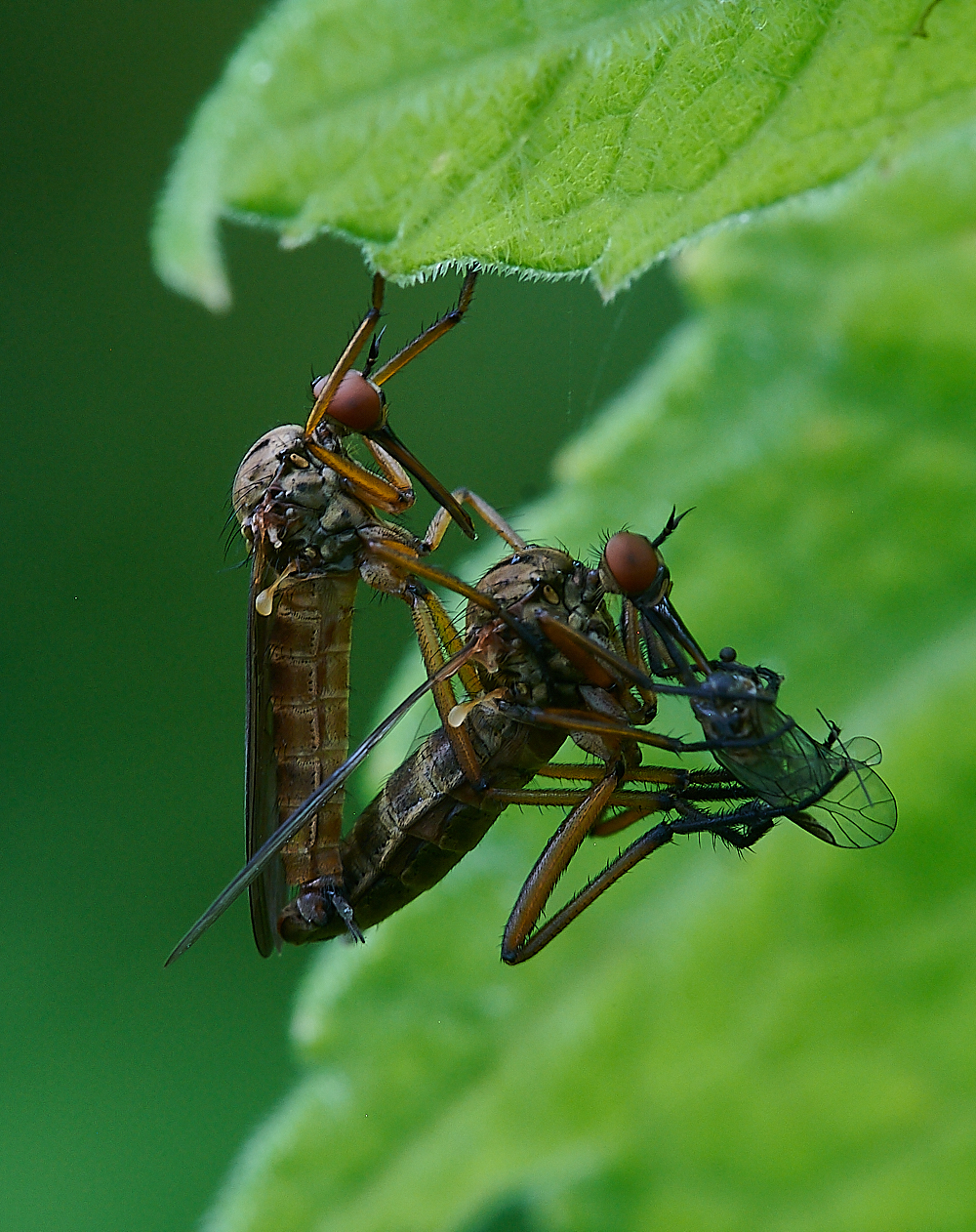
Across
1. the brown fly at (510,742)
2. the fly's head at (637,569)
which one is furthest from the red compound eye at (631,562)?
the brown fly at (510,742)

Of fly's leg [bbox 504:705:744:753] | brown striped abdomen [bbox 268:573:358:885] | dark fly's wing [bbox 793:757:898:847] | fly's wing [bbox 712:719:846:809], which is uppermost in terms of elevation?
brown striped abdomen [bbox 268:573:358:885]

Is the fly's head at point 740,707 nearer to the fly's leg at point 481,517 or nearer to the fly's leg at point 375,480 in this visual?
the fly's leg at point 481,517

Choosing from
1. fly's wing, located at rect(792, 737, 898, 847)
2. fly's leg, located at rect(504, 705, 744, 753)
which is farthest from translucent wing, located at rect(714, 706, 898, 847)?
fly's leg, located at rect(504, 705, 744, 753)

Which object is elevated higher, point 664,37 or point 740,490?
point 740,490

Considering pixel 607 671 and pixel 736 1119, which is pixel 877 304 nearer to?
pixel 607 671

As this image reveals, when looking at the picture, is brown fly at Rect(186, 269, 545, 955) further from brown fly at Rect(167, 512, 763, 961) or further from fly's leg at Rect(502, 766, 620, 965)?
fly's leg at Rect(502, 766, 620, 965)

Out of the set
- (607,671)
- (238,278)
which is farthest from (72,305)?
(607,671)
